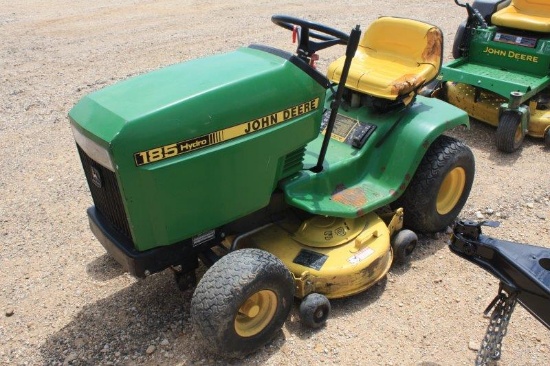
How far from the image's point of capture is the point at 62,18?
31.3 feet

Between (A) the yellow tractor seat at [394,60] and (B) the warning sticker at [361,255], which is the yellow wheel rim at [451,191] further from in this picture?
(B) the warning sticker at [361,255]

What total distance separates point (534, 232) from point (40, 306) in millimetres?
3194

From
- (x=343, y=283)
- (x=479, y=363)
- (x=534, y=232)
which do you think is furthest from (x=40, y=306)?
(x=534, y=232)

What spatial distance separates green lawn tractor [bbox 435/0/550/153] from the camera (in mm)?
4781

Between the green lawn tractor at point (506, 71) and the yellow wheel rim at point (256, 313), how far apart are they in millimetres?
3024

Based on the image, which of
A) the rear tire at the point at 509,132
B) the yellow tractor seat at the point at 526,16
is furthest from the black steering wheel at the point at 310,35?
the yellow tractor seat at the point at 526,16

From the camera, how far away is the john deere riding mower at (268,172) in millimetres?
2426

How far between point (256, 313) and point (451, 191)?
1755 mm

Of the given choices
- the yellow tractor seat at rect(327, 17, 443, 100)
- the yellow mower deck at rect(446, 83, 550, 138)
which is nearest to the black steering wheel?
the yellow tractor seat at rect(327, 17, 443, 100)

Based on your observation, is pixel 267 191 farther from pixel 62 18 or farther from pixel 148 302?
pixel 62 18

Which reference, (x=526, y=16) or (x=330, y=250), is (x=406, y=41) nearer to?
(x=330, y=250)

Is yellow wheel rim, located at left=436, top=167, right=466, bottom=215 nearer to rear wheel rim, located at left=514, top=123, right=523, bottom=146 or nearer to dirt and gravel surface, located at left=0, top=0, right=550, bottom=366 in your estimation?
→ dirt and gravel surface, located at left=0, top=0, right=550, bottom=366

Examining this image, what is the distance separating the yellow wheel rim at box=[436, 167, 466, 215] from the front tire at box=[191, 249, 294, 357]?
1463 millimetres

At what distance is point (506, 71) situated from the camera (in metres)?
5.38
